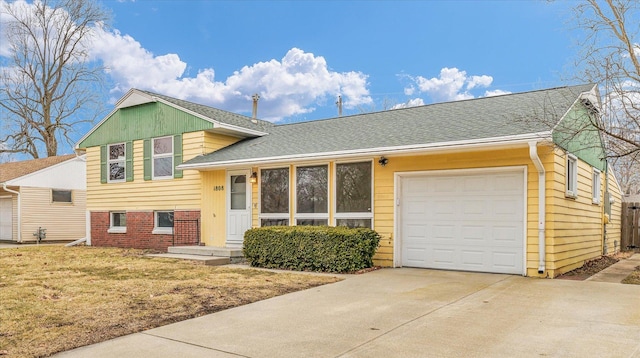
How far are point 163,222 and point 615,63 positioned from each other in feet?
40.2

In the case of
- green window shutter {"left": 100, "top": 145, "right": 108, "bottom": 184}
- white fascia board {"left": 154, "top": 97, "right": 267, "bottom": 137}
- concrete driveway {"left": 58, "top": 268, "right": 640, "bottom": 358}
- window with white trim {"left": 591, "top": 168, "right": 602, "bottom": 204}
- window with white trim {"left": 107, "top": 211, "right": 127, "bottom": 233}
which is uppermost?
white fascia board {"left": 154, "top": 97, "right": 267, "bottom": 137}

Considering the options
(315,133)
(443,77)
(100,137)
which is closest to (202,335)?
(315,133)

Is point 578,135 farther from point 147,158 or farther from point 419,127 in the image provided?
point 147,158

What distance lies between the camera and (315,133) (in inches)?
493

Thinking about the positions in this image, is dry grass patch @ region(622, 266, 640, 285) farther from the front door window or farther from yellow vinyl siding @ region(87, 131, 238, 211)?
yellow vinyl siding @ region(87, 131, 238, 211)

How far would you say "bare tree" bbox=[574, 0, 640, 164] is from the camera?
8.39m

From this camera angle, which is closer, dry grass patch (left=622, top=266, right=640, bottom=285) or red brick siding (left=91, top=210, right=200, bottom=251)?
dry grass patch (left=622, top=266, right=640, bottom=285)

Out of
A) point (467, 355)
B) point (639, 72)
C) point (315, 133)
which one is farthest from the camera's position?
point (315, 133)

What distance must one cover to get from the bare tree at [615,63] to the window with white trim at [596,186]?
2.78 m

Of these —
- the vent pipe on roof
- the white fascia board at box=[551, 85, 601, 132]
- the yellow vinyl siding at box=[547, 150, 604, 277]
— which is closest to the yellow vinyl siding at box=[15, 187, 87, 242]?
the vent pipe on roof

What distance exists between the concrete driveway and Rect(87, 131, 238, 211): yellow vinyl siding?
7293 mm

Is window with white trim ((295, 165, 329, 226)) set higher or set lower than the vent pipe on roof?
lower

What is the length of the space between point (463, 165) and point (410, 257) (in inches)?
89.5

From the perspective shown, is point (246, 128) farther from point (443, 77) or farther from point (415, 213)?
point (443, 77)
